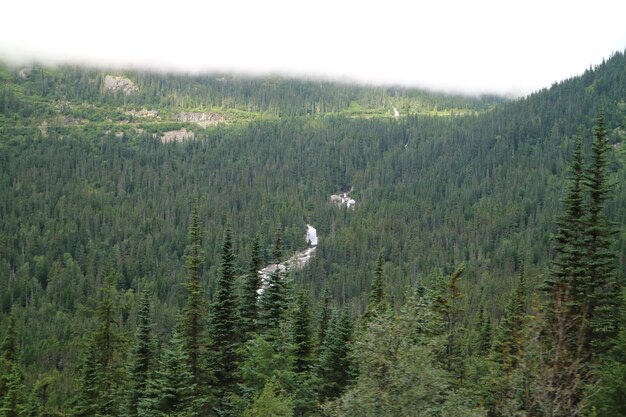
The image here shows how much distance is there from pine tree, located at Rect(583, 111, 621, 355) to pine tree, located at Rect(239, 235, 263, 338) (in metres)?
21.4

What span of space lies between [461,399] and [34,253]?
20152 centimetres

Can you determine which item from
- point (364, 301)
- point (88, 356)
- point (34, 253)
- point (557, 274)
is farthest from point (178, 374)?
point (34, 253)

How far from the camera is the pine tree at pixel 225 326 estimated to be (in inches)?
1631

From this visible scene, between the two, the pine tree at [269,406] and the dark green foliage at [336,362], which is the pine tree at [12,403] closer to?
the dark green foliage at [336,362]

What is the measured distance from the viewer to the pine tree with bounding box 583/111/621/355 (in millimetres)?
32406

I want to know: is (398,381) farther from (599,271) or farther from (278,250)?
(278,250)

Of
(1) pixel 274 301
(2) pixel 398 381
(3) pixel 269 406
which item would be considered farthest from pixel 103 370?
(2) pixel 398 381

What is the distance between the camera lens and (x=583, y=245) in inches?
1304

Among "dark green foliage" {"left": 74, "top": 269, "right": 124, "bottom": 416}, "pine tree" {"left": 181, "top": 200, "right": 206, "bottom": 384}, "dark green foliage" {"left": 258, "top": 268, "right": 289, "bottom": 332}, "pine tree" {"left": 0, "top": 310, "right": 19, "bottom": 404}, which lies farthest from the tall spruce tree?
"pine tree" {"left": 0, "top": 310, "right": 19, "bottom": 404}

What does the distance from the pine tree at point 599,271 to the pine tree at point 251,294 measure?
21.4 meters

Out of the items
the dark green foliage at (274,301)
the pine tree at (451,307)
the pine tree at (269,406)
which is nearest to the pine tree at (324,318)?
the dark green foliage at (274,301)

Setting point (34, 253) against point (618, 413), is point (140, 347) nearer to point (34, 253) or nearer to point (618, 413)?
point (618, 413)

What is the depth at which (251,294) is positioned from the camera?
43969 millimetres

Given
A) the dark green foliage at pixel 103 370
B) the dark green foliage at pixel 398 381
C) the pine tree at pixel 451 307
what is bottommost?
the dark green foliage at pixel 103 370
